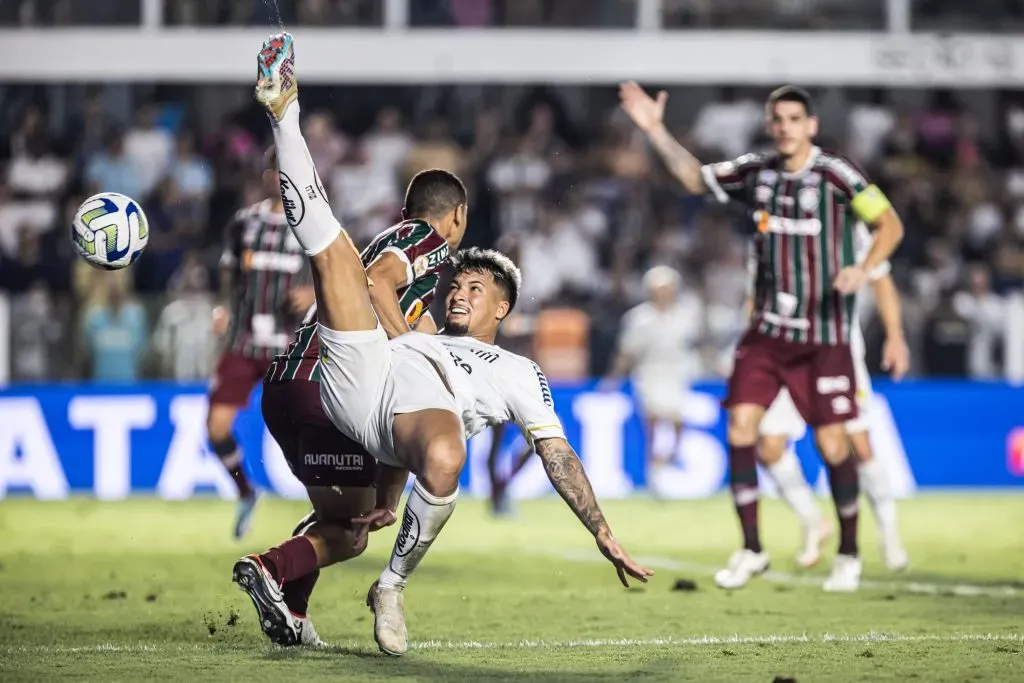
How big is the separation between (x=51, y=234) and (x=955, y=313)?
9.56 meters

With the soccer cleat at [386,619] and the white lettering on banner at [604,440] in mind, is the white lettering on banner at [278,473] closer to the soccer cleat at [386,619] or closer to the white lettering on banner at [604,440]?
the white lettering on banner at [604,440]

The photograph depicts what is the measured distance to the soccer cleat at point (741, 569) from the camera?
8820 mm

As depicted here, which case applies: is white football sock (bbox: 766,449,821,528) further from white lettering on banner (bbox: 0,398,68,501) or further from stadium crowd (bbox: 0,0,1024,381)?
white lettering on banner (bbox: 0,398,68,501)

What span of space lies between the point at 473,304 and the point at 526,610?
193 centimetres

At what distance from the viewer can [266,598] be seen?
6.21 metres

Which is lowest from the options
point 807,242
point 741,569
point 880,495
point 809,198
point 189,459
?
→ point 189,459

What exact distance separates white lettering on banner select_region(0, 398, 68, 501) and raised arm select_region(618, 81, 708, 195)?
7926 mm

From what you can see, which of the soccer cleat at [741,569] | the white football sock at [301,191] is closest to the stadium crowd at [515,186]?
the soccer cleat at [741,569]

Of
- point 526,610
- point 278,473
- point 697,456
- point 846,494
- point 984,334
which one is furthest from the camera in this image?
point 984,334

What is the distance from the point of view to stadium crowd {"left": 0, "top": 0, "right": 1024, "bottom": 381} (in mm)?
16312

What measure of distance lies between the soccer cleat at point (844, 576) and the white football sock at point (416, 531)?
10.8 feet

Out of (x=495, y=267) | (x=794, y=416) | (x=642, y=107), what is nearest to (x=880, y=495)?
(x=794, y=416)

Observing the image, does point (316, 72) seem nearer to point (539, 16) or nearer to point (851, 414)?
point (539, 16)

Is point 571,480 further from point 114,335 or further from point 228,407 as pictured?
point 114,335
